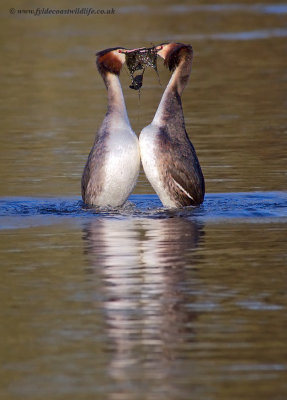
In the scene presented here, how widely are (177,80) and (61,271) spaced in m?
3.56

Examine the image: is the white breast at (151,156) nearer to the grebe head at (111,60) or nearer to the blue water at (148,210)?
the blue water at (148,210)

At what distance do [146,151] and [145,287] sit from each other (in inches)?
128

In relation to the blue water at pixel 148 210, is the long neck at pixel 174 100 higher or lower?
higher

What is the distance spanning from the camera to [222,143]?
16750mm

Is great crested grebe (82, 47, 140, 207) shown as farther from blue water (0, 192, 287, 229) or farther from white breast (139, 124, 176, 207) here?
blue water (0, 192, 287, 229)

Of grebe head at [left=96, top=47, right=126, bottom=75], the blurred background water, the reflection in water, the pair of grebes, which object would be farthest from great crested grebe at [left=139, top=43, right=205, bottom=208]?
the reflection in water

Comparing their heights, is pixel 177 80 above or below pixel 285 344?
above

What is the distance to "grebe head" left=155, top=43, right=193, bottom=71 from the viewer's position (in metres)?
12.6

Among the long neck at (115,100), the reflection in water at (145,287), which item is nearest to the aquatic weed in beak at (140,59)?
the long neck at (115,100)

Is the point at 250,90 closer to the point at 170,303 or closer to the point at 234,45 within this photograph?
the point at 234,45

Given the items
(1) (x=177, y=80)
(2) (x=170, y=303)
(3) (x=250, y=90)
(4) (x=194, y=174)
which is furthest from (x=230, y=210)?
(3) (x=250, y=90)

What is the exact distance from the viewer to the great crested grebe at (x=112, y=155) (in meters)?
12.1

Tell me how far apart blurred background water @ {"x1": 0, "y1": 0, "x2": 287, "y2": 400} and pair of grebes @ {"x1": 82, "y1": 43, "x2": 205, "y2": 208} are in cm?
24

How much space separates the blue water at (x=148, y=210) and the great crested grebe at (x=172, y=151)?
0.18 metres
